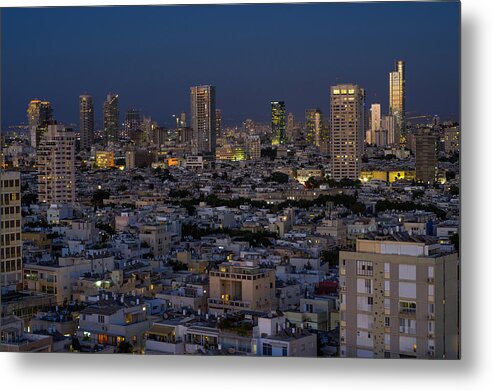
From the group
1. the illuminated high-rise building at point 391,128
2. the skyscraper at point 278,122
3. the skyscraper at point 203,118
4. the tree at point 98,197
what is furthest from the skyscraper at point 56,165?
the illuminated high-rise building at point 391,128

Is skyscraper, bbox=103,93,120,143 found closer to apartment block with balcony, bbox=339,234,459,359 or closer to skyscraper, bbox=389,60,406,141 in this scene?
skyscraper, bbox=389,60,406,141

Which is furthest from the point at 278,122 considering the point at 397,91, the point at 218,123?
the point at 397,91

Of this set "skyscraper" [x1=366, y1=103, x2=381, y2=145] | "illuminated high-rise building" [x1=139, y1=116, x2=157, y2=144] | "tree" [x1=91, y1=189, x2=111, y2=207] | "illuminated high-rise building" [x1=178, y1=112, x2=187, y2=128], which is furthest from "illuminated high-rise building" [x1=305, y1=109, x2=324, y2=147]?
"tree" [x1=91, y1=189, x2=111, y2=207]

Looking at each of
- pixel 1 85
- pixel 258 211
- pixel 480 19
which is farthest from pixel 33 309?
pixel 258 211

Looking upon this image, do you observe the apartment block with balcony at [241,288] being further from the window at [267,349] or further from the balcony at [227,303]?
the window at [267,349]

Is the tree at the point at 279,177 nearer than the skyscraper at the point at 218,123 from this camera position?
No

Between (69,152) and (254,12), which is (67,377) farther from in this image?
(69,152)
